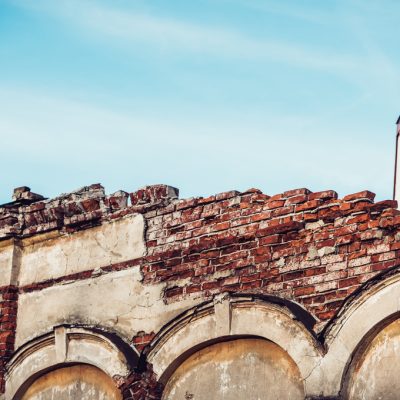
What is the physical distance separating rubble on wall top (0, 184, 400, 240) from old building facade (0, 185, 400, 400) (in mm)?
12

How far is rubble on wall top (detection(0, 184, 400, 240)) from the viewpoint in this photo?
327 inches

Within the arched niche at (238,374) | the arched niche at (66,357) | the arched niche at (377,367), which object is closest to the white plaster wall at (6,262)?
the arched niche at (66,357)

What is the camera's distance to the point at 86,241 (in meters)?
9.95

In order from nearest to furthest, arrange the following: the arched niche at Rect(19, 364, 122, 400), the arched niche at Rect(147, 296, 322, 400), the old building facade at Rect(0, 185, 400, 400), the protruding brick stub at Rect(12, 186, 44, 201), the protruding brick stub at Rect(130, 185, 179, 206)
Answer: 1. the old building facade at Rect(0, 185, 400, 400)
2. the arched niche at Rect(147, 296, 322, 400)
3. the arched niche at Rect(19, 364, 122, 400)
4. the protruding brick stub at Rect(130, 185, 179, 206)
5. the protruding brick stub at Rect(12, 186, 44, 201)

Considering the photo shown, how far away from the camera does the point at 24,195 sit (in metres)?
10.6

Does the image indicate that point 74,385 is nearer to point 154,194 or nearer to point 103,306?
point 103,306

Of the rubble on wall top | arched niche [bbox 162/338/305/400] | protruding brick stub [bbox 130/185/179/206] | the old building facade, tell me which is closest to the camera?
the old building facade

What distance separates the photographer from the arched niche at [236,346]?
317 inches

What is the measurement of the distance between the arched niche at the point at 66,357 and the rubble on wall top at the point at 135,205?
1.06 m

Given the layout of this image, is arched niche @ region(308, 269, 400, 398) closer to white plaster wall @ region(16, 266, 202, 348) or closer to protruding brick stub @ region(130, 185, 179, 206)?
white plaster wall @ region(16, 266, 202, 348)

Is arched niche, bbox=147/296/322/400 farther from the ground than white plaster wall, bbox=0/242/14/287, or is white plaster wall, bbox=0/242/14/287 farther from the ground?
white plaster wall, bbox=0/242/14/287

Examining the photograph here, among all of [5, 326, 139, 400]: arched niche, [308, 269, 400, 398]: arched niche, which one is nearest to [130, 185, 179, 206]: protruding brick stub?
[5, 326, 139, 400]: arched niche

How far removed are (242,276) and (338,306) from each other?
0.96m

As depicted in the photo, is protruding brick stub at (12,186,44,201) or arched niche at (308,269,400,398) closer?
arched niche at (308,269,400,398)
